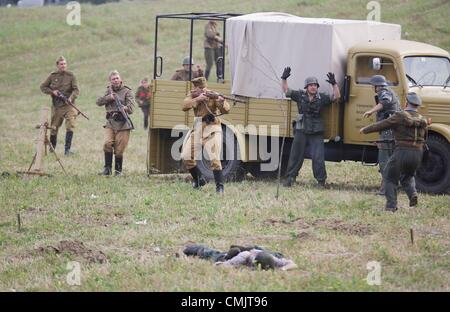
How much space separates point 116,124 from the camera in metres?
15.8

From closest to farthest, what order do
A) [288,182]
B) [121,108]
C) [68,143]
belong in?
[288,182], [121,108], [68,143]

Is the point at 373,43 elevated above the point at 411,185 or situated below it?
above

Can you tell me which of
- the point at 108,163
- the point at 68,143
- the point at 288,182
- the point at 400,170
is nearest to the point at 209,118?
the point at 288,182

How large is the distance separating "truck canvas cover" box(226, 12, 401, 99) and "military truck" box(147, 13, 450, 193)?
14mm

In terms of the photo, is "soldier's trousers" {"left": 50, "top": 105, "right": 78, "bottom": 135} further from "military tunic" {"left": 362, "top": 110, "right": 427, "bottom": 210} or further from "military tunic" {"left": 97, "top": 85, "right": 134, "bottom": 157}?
"military tunic" {"left": 362, "top": 110, "right": 427, "bottom": 210}

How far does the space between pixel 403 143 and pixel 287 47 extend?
3.22 m

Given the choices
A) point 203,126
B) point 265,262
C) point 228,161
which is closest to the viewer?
point 265,262

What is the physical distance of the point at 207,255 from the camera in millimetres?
9664

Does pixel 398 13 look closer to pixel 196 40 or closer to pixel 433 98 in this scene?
pixel 196 40

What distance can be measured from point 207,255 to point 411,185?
11.8ft

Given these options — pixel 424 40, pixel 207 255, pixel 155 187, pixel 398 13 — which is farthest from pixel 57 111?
pixel 398 13

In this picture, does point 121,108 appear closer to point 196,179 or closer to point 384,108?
point 196,179
